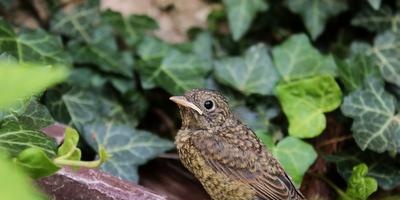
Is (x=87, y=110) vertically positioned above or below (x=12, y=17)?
below

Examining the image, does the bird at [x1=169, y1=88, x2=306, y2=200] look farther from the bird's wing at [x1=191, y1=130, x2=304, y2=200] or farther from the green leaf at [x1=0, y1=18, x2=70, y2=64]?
the green leaf at [x1=0, y1=18, x2=70, y2=64]

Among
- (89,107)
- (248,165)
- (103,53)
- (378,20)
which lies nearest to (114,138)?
(89,107)

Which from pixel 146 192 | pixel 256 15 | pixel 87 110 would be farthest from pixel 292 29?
pixel 146 192

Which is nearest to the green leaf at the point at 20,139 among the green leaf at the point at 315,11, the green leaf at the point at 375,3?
the green leaf at the point at 315,11

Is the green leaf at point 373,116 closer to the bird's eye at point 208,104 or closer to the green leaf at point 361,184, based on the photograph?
the green leaf at point 361,184

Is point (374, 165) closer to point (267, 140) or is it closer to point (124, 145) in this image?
point (267, 140)

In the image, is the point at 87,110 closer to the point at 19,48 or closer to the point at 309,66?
the point at 19,48
